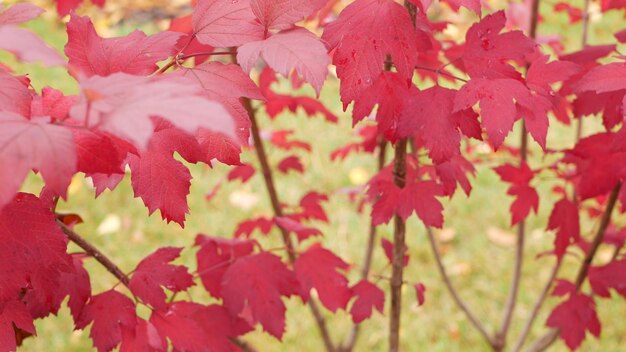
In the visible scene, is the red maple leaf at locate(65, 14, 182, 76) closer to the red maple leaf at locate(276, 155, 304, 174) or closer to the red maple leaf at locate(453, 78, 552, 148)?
the red maple leaf at locate(453, 78, 552, 148)

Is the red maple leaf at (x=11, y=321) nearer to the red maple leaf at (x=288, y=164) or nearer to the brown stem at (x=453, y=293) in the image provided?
the red maple leaf at (x=288, y=164)

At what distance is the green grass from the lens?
8.04 feet

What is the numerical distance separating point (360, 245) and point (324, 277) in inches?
57.8

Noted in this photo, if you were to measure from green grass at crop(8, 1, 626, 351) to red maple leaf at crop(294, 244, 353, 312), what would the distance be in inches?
38.7

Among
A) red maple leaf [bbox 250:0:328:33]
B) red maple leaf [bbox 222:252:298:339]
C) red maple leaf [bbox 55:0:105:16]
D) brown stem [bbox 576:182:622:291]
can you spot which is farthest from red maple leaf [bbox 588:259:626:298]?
red maple leaf [bbox 55:0:105:16]

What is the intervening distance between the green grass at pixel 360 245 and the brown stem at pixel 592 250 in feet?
1.82

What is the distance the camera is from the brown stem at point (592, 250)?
1485 millimetres

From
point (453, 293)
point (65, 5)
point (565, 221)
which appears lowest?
point (453, 293)

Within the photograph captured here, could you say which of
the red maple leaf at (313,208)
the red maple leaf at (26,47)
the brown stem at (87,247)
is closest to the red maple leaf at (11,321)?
the brown stem at (87,247)

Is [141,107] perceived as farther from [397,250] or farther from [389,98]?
[397,250]

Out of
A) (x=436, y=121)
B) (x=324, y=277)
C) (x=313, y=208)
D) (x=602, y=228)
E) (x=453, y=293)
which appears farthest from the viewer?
(x=453, y=293)

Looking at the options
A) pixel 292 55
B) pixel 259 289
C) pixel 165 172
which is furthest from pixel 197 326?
pixel 292 55

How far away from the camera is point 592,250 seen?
5.28ft

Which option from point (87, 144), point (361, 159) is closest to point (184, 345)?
point (87, 144)
